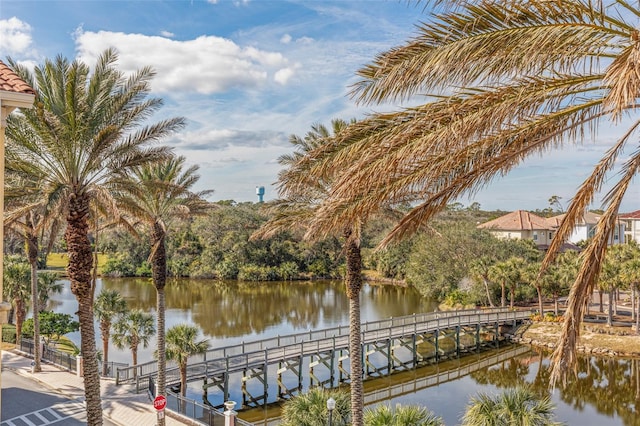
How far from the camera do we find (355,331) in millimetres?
14391

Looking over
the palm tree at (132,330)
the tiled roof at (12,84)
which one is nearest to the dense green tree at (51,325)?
the palm tree at (132,330)

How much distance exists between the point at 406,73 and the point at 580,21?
6.07ft

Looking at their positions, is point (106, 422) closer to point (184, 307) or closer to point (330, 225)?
point (330, 225)

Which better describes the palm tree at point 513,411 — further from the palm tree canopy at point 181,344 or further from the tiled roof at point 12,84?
the palm tree canopy at point 181,344

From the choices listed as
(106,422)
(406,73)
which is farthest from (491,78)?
(106,422)

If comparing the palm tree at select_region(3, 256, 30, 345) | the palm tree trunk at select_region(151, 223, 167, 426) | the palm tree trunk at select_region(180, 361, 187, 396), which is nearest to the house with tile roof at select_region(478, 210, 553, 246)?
the palm tree trunk at select_region(180, 361, 187, 396)

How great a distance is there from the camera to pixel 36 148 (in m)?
12.0

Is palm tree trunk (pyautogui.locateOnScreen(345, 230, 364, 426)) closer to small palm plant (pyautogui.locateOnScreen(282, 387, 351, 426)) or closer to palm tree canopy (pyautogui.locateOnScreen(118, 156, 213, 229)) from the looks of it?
small palm plant (pyautogui.locateOnScreen(282, 387, 351, 426))

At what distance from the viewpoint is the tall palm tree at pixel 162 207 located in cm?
1698

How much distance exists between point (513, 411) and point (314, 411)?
5062mm

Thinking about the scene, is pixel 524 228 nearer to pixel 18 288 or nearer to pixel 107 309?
pixel 107 309

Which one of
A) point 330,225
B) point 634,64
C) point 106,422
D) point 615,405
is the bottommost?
point 615,405

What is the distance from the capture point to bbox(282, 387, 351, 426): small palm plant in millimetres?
13617

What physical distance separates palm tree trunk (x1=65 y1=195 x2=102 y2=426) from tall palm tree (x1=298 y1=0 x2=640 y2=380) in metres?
8.24
